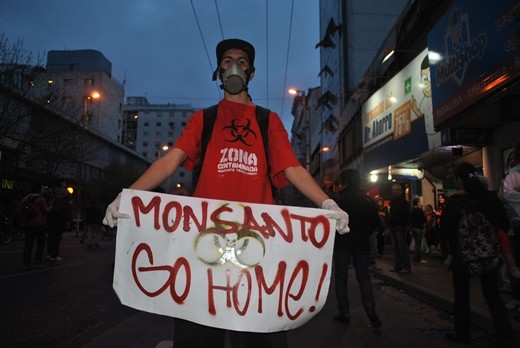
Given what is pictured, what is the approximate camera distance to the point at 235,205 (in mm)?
2033

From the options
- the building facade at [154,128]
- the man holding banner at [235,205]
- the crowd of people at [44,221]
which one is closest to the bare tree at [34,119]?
the crowd of people at [44,221]

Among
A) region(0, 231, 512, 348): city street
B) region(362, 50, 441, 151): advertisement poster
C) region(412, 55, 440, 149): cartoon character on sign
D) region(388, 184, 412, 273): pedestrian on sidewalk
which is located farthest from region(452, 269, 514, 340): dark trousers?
region(412, 55, 440, 149): cartoon character on sign

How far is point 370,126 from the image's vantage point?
60.6 feet

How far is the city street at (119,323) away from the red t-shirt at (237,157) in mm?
2490

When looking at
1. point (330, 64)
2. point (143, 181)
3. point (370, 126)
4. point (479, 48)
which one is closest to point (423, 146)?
point (479, 48)

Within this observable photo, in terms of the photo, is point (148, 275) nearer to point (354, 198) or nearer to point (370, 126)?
point (354, 198)

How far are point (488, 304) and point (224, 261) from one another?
129 inches

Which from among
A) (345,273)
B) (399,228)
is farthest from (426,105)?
(345,273)

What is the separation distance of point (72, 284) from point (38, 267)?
2.37 meters

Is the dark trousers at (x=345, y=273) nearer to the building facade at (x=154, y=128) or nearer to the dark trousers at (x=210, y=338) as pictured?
the dark trousers at (x=210, y=338)

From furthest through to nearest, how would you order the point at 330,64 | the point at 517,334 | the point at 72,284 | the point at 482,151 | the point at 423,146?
the point at 330,64, the point at 423,146, the point at 482,151, the point at 72,284, the point at 517,334

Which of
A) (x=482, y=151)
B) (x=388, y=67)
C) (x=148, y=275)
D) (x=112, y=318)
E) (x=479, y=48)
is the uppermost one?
(x=388, y=67)

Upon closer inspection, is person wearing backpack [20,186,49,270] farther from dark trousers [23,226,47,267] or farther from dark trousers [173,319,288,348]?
dark trousers [173,319,288,348]

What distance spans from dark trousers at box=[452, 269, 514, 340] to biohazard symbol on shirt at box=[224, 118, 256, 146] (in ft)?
10.2
